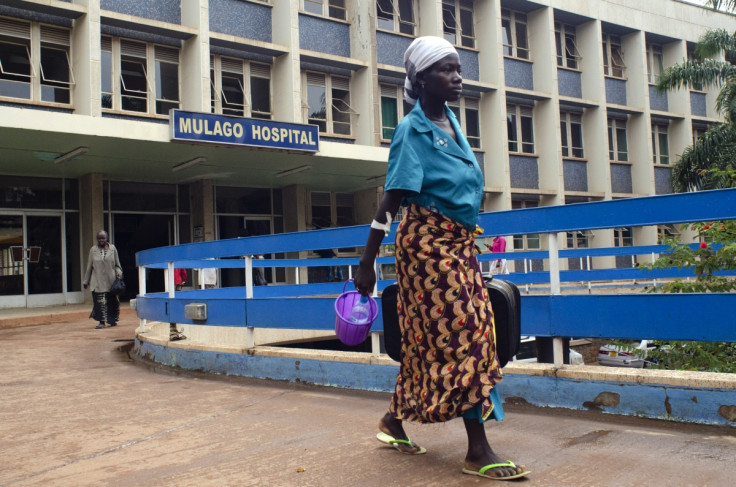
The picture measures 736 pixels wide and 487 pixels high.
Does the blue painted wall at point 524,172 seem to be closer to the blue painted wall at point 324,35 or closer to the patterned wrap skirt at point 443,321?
the blue painted wall at point 324,35

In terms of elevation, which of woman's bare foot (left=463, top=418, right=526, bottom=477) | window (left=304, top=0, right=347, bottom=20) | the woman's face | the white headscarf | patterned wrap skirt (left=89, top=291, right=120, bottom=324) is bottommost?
woman's bare foot (left=463, top=418, right=526, bottom=477)

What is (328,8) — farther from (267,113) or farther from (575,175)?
(575,175)

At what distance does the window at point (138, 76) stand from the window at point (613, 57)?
17210mm

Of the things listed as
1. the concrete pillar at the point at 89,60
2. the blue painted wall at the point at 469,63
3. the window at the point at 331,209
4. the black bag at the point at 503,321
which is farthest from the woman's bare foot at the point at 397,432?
the blue painted wall at the point at 469,63

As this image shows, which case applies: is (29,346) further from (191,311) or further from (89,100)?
(89,100)

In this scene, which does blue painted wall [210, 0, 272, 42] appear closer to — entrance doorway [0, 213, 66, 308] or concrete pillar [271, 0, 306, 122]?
concrete pillar [271, 0, 306, 122]

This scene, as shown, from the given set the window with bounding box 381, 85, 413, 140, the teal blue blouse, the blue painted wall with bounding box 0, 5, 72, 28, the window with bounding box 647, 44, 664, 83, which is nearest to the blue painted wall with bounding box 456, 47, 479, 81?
the window with bounding box 381, 85, 413, 140

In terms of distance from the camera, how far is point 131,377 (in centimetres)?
610

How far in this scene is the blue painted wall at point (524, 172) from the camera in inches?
952

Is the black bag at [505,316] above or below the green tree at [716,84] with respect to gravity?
below

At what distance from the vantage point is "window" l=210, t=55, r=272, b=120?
18.0m

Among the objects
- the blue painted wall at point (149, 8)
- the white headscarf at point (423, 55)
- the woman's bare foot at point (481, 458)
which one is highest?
the blue painted wall at point (149, 8)

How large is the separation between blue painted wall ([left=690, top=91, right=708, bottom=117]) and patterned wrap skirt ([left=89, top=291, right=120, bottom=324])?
26.0m

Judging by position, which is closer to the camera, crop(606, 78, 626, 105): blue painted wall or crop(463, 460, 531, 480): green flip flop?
crop(463, 460, 531, 480): green flip flop
